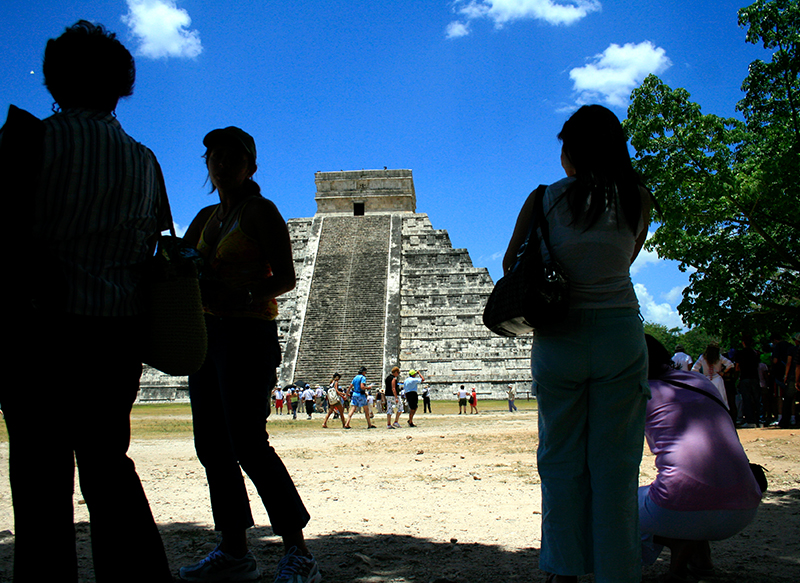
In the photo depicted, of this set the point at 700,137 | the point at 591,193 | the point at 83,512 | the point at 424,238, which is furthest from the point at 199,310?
the point at 424,238

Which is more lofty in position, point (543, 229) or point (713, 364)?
point (543, 229)

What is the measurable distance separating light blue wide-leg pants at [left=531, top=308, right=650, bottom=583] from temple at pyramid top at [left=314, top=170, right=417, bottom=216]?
36.1 meters

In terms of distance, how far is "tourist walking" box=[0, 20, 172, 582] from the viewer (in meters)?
1.66

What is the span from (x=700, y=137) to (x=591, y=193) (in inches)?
402

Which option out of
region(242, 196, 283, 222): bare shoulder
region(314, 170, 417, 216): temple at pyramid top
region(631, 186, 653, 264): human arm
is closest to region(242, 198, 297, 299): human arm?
region(242, 196, 283, 222): bare shoulder

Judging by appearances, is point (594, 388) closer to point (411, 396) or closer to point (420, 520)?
point (420, 520)

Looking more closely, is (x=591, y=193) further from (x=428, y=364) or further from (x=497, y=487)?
(x=428, y=364)

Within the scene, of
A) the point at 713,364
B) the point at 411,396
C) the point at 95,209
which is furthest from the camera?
the point at 411,396

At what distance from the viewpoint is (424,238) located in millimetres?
33062

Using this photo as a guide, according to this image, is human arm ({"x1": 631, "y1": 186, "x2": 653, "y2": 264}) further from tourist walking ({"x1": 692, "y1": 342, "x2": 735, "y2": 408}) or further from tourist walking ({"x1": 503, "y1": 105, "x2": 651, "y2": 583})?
tourist walking ({"x1": 692, "y1": 342, "x2": 735, "y2": 408})

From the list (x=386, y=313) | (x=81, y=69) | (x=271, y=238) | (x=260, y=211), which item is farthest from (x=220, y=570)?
(x=386, y=313)

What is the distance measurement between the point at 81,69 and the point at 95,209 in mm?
496

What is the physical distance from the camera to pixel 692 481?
2324 millimetres

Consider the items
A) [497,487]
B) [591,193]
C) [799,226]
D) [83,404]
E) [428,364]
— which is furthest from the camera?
[428,364]
